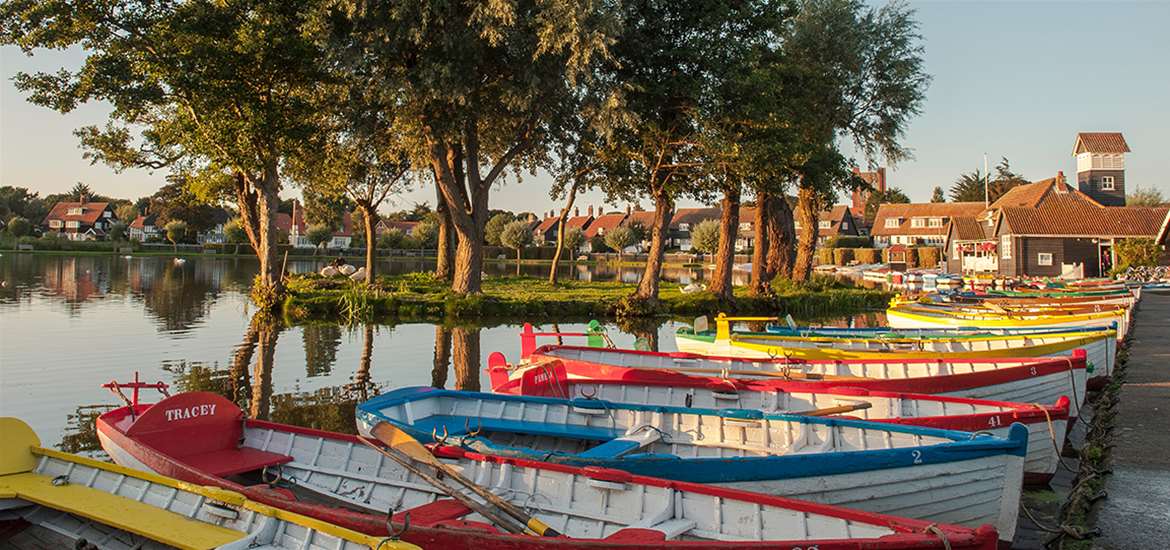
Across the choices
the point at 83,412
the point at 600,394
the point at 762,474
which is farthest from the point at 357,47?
the point at 762,474

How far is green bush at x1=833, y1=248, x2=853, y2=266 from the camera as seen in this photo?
8919cm

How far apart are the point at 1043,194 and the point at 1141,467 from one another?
205ft

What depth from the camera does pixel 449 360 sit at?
19984 millimetres

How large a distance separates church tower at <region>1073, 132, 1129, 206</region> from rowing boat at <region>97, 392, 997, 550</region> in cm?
7122

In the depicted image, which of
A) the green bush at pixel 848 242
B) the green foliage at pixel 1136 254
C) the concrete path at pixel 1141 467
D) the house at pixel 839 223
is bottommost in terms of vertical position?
the concrete path at pixel 1141 467

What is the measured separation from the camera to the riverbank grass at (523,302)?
2909 centimetres

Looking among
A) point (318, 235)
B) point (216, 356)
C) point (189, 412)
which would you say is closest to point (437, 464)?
Result: point (189, 412)

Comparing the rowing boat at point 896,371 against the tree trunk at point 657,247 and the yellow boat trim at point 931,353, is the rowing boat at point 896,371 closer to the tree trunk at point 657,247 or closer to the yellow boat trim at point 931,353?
the yellow boat trim at point 931,353

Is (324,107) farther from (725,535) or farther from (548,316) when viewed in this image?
(725,535)

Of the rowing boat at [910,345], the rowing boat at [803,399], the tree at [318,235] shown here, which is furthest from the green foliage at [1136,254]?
the tree at [318,235]

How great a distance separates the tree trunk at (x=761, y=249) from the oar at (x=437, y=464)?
29684 mm

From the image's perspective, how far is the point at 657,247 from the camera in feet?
108

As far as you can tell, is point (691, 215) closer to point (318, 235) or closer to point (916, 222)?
point (916, 222)

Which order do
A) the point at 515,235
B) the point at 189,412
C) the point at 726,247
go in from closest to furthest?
the point at 189,412 → the point at 726,247 → the point at 515,235
